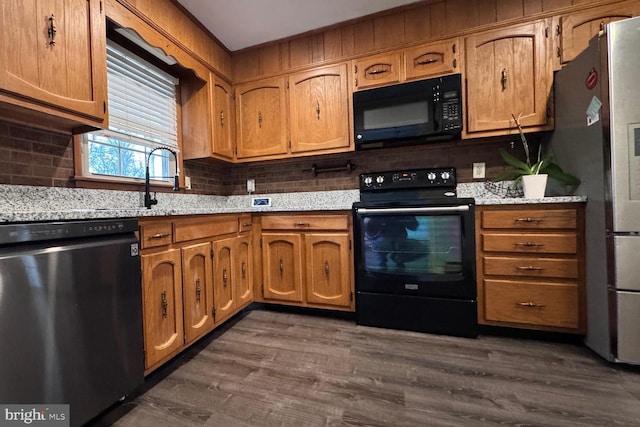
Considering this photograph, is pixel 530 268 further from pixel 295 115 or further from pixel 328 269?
pixel 295 115

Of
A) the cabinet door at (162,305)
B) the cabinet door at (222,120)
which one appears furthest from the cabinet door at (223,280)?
the cabinet door at (222,120)

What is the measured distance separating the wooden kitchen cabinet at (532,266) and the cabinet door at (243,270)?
1.71 metres

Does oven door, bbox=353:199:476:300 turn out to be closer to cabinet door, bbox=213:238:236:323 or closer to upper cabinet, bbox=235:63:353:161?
upper cabinet, bbox=235:63:353:161

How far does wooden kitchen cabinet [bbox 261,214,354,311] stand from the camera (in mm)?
2125

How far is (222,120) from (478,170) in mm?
2309

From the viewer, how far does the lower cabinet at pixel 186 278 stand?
136 cm

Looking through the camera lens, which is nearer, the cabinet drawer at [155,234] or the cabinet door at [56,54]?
the cabinet door at [56,54]

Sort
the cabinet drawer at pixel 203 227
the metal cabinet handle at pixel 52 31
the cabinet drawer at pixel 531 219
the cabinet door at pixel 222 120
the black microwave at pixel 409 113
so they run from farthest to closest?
the cabinet door at pixel 222 120
the black microwave at pixel 409 113
the cabinet drawer at pixel 531 219
the cabinet drawer at pixel 203 227
the metal cabinet handle at pixel 52 31

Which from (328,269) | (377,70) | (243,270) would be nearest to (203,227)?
(243,270)

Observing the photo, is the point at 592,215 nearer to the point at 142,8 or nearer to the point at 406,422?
the point at 406,422

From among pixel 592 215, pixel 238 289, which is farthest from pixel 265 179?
pixel 592 215

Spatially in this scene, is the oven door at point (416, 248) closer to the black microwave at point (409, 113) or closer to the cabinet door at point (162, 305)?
the black microwave at point (409, 113)

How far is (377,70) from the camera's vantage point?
2.27 m

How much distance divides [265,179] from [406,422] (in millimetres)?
2382
